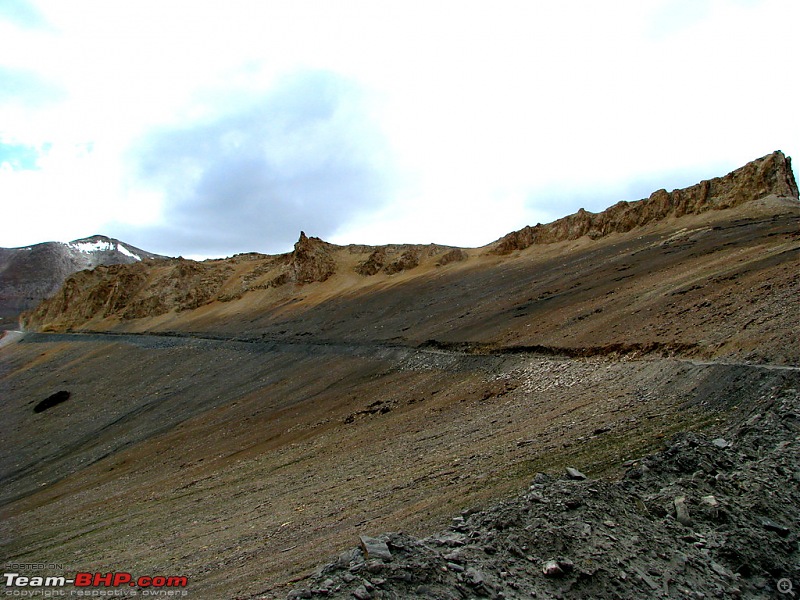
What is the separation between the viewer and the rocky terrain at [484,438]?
5840 mm

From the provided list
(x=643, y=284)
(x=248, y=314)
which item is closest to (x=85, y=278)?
(x=248, y=314)

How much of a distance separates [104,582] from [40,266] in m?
192

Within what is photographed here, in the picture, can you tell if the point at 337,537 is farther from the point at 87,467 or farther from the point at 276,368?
the point at 276,368

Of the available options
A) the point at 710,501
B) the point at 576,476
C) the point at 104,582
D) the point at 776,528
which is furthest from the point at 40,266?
the point at 776,528

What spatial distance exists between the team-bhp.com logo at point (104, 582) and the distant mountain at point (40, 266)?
455 ft

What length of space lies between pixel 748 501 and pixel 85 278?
95058 mm

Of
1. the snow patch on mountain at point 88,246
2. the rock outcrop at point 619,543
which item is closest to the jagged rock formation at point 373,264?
the rock outcrop at point 619,543

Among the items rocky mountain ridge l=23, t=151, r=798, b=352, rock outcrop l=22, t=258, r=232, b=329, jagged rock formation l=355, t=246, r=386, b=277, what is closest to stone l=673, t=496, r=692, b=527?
rocky mountain ridge l=23, t=151, r=798, b=352

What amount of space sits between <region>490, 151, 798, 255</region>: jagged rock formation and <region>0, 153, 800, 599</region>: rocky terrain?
0.19 meters

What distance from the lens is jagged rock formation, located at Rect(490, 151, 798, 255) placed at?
35.7 metres

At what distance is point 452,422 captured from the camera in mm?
14711

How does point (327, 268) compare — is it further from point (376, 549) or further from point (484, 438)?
point (376, 549)

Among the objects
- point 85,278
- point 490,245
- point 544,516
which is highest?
point 85,278

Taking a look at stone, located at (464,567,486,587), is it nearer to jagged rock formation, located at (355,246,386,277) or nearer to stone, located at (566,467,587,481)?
stone, located at (566,467,587,481)
